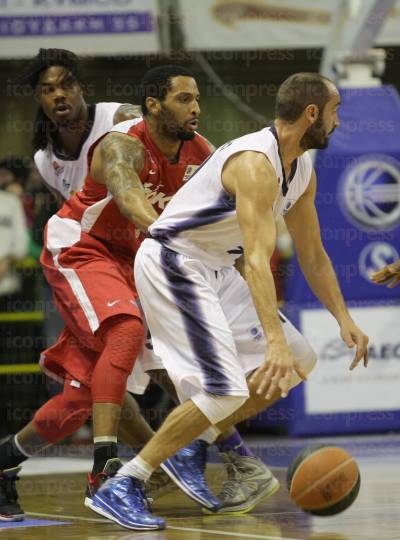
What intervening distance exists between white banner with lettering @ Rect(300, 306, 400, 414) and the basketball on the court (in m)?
4.13

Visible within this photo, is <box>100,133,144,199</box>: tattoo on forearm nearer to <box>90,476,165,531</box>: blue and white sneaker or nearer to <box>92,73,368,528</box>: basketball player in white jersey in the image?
<box>92,73,368,528</box>: basketball player in white jersey

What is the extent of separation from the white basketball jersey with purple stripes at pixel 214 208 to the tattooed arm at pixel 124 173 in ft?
0.45

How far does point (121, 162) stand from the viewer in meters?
5.83

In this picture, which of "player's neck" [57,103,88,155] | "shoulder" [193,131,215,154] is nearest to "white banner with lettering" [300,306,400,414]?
"player's neck" [57,103,88,155]

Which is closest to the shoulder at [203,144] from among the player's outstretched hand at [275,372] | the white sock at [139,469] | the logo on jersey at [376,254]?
the player's outstretched hand at [275,372]

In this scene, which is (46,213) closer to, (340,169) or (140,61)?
(340,169)

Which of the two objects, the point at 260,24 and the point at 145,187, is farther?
the point at 260,24

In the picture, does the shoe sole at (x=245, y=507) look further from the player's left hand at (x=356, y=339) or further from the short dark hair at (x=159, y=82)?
the short dark hair at (x=159, y=82)

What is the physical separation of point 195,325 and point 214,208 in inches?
20.2

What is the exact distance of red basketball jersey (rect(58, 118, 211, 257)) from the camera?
19.8ft

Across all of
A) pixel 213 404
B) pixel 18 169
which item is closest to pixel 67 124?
pixel 213 404

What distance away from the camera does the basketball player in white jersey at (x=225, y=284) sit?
502 cm

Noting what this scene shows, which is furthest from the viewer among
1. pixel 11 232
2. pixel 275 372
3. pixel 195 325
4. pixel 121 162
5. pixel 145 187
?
pixel 11 232

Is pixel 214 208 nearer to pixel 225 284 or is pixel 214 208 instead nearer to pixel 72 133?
pixel 225 284
